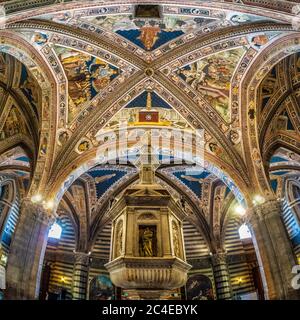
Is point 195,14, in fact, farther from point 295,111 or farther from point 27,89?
point 27,89

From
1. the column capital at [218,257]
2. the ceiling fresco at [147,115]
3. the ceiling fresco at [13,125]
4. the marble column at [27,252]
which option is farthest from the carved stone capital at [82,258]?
the ceiling fresco at [13,125]

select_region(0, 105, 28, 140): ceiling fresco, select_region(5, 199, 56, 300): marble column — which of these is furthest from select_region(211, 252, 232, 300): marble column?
select_region(0, 105, 28, 140): ceiling fresco

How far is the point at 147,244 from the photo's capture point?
5254mm

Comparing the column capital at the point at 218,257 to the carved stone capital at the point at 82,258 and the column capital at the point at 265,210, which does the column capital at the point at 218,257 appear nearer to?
the column capital at the point at 265,210

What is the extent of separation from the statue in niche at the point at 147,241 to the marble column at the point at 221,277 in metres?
12.1

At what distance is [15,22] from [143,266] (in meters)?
6.53

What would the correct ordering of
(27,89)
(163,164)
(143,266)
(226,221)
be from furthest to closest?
(226,221)
(163,164)
(27,89)
(143,266)

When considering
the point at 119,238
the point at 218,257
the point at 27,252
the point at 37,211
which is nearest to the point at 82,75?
the point at 37,211

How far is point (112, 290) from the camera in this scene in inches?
660

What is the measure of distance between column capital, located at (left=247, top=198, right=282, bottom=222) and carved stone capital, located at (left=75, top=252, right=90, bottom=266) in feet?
30.3

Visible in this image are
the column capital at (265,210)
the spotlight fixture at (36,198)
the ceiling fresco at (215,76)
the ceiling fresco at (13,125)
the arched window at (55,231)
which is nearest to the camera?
the column capital at (265,210)

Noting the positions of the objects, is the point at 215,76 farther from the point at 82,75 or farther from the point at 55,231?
the point at 55,231

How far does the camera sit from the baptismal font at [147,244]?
4.55 metres

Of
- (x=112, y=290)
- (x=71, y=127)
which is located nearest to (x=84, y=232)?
(x=112, y=290)
